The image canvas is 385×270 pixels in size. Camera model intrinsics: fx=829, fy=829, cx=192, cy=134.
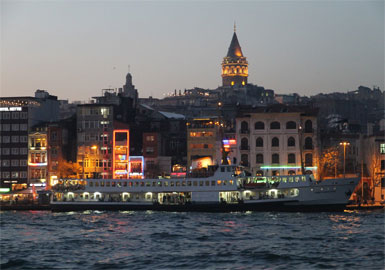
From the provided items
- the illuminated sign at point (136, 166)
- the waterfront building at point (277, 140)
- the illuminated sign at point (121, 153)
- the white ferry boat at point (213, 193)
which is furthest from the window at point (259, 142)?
the illuminated sign at point (121, 153)

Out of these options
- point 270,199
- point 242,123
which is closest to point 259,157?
point 242,123

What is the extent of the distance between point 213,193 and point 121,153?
22530 millimetres

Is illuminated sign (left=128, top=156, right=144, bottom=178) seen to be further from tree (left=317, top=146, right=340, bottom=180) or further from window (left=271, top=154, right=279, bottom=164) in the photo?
tree (left=317, top=146, right=340, bottom=180)

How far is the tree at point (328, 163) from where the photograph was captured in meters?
83.1

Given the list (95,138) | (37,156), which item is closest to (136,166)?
(95,138)

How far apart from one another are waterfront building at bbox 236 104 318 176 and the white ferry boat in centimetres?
1323

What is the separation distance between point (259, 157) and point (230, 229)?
3049cm

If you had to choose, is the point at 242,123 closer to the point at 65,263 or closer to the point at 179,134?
the point at 179,134

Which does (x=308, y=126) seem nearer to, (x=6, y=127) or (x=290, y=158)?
(x=290, y=158)

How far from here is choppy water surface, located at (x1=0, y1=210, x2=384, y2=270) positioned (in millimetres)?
42375

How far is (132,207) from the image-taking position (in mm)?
72875

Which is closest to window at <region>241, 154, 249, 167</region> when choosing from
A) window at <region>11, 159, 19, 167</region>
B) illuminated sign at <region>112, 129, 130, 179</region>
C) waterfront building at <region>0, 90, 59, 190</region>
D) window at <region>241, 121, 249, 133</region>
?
window at <region>241, 121, 249, 133</region>

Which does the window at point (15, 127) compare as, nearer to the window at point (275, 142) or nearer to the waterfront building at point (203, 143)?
the waterfront building at point (203, 143)

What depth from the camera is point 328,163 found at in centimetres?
8400
